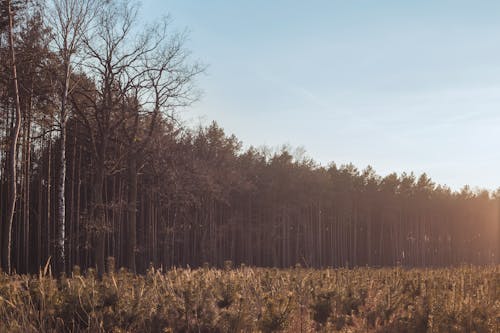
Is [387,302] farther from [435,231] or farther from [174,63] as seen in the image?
[435,231]

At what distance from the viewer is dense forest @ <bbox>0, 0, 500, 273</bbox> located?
71.9 ft

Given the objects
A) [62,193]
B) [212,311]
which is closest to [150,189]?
[62,193]

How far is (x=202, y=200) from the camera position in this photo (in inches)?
1471

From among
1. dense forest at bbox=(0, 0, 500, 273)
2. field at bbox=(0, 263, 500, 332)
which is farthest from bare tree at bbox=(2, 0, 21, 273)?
field at bbox=(0, 263, 500, 332)

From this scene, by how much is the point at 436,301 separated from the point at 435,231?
203 ft

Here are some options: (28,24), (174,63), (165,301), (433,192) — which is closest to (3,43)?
(28,24)

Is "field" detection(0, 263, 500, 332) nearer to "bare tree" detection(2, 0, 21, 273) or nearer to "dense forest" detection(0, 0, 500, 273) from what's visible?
"dense forest" detection(0, 0, 500, 273)

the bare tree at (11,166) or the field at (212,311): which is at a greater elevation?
the bare tree at (11,166)

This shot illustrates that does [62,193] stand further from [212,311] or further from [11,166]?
[212,311]

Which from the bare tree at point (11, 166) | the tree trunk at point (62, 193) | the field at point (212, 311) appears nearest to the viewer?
the field at point (212, 311)

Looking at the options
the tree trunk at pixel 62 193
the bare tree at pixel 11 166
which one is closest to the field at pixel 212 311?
the bare tree at pixel 11 166

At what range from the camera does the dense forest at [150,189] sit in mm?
21906

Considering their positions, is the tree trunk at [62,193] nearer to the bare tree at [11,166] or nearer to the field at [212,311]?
the bare tree at [11,166]

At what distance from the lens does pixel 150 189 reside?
101 ft
